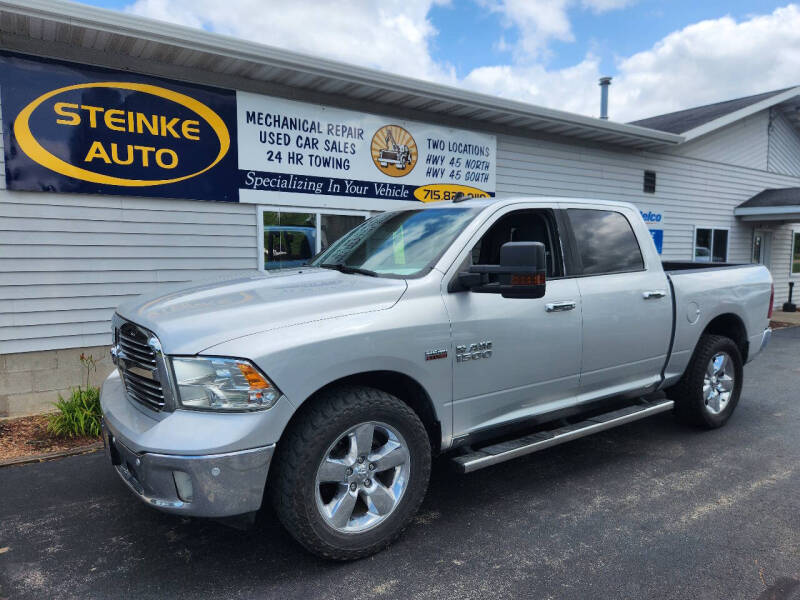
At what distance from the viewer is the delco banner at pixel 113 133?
5.48 meters

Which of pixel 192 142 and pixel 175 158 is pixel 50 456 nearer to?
pixel 175 158

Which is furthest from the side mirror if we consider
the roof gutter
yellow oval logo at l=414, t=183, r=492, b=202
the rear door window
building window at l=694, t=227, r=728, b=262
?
building window at l=694, t=227, r=728, b=262

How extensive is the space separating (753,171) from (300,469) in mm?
15571

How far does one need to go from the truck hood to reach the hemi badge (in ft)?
1.10

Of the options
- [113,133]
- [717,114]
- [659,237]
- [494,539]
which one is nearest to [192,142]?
[113,133]

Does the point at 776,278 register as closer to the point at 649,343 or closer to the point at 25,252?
the point at 649,343

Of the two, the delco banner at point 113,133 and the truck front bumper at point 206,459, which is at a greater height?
the delco banner at point 113,133

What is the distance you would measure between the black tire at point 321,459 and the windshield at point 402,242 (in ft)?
2.70

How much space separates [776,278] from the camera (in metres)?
15.0

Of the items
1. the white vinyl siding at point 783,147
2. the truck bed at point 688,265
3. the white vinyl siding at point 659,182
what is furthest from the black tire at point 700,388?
the white vinyl siding at point 783,147

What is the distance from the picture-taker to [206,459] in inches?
93.8

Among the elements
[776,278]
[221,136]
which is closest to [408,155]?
[221,136]

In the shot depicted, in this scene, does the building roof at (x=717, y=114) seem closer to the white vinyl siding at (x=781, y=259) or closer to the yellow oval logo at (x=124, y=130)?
the white vinyl siding at (x=781, y=259)

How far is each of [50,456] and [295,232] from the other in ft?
12.5
